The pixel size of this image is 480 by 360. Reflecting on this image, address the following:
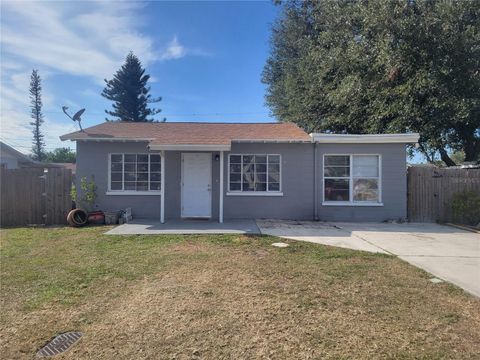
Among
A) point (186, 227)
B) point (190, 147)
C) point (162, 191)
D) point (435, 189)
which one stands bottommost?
point (186, 227)

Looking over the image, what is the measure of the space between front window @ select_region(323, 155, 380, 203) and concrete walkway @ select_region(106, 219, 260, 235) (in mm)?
3137

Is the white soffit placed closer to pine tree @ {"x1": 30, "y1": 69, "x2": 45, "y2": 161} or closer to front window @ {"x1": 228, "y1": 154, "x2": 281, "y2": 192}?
front window @ {"x1": 228, "y1": 154, "x2": 281, "y2": 192}

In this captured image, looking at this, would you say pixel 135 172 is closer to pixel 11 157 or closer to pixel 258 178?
pixel 258 178

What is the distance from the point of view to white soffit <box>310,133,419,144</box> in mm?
11789

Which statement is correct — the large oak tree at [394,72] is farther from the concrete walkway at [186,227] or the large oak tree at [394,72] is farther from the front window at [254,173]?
the concrete walkway at [186,227]

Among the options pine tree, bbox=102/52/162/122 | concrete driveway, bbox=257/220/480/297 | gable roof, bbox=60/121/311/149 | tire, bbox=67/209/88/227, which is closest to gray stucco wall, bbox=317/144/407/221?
concrete driveway, bbox=257/220/480/297

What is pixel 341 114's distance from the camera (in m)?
18.7

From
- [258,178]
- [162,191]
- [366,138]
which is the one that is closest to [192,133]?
[162,191]

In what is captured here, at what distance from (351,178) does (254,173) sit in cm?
340

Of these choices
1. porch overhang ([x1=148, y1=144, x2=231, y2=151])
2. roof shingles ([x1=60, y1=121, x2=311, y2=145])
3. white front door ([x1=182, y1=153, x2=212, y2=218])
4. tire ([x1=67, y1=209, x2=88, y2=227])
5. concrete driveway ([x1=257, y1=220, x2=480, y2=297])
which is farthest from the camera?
white front door ([x1=182, y1=153, x2=212, y2=218])

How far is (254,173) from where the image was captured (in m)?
12.3

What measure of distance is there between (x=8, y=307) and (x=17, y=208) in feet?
27.8

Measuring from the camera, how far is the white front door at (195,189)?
479 inches

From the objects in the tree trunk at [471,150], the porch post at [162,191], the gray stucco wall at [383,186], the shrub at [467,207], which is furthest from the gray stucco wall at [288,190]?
the tree trunk at [471,150]
